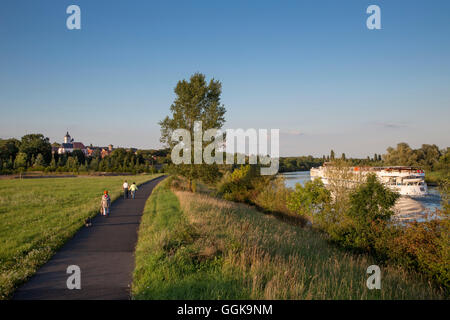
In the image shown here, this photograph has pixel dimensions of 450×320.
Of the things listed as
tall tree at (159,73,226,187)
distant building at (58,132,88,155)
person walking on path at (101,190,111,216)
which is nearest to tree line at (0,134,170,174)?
tall tree at (159,73,226,187)

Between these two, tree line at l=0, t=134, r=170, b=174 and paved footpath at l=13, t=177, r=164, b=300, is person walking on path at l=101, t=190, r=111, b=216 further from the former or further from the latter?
tree line at l=0, t=134, r=170, b=174

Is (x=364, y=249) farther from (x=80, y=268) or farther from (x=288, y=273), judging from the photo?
(x=80, y=268)

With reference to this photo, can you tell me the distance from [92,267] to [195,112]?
19.8m

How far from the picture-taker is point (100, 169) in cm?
8750

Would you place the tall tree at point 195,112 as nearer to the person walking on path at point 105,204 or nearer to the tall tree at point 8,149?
the person walking on path at point 105,204

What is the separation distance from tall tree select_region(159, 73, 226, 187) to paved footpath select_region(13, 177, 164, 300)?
45.2 feet

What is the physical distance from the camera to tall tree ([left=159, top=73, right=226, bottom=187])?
83.2 ft

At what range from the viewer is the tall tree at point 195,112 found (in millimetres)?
25359

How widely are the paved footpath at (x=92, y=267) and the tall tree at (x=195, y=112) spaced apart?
45.2 feet

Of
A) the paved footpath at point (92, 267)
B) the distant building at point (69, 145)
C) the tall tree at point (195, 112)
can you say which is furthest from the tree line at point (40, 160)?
the distant building at point (69, 145)

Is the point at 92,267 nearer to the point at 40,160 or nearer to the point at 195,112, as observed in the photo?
the point at 195,112

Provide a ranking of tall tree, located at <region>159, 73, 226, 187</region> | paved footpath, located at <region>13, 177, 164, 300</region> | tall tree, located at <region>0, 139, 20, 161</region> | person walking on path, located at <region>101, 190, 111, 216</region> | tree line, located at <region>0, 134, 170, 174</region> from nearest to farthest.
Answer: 1. paved footpath, located at <region>13, 177, 164, 300</region>
2. person walking on path, located at <region>101, 190, 111, 216</region>
3. tall tree, located at <region>159, 73, 226, 187</region>
4. tree line, located at <region>0, 134, 170, 174</region>
5. tall tree, located at <region>0, 139, 20, 161</region>
